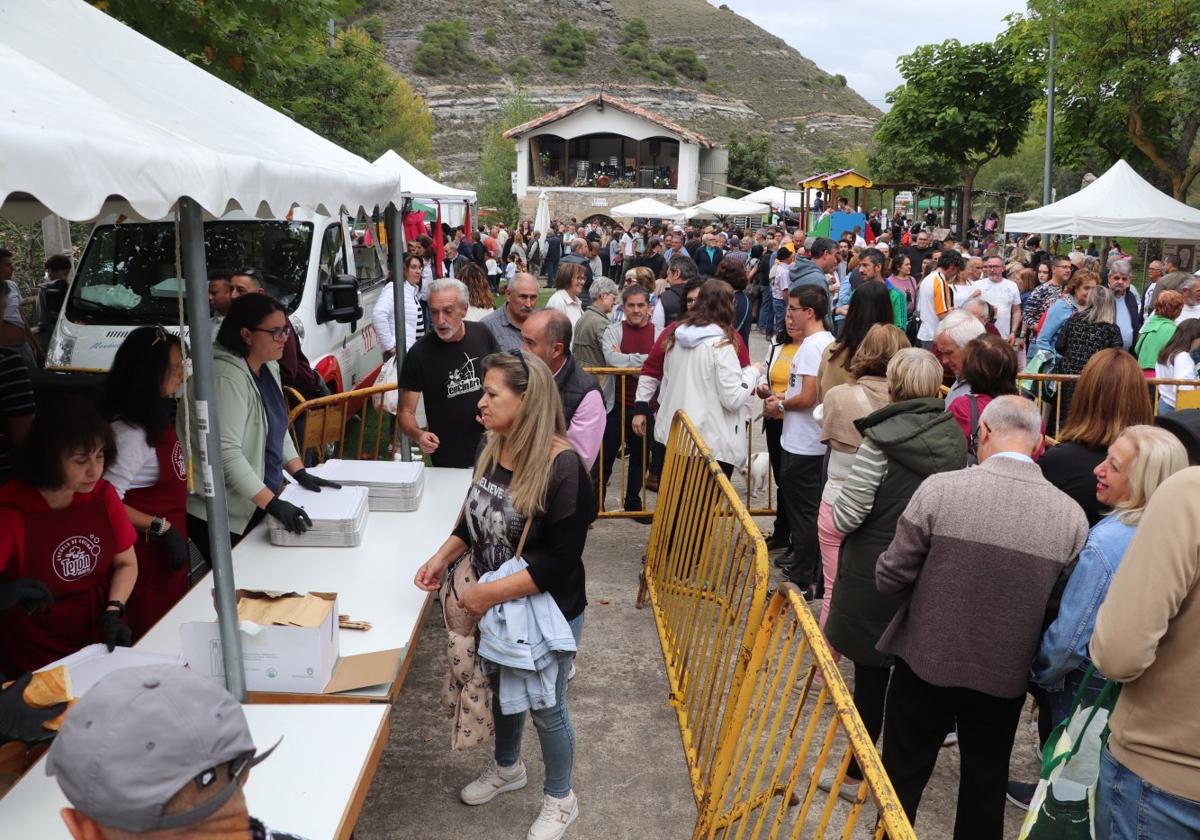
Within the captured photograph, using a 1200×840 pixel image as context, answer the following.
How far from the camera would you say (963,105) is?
31.4 metres

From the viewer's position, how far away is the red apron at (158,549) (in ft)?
13.6

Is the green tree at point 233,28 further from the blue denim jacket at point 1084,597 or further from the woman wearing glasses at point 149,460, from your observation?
the blue denim jacket at point 1084,597

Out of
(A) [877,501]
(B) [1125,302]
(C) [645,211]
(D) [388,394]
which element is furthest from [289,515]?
(C) [645,211]

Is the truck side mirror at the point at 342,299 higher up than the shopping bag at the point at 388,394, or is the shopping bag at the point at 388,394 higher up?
the truck side mirror at the point at 342,299

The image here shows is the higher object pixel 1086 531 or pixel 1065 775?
pixel 1086 531

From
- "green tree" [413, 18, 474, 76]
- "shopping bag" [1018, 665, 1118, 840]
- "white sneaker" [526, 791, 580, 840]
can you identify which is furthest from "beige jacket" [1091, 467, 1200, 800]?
"green tree" [413, 18, 474, 76]

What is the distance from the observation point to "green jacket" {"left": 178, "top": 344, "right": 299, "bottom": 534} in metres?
4.24

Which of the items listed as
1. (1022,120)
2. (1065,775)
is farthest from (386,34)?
(1065,775)

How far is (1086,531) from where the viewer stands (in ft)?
10.3

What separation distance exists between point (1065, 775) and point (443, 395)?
11.7 ft

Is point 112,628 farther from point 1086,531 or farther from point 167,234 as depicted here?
point 167,234

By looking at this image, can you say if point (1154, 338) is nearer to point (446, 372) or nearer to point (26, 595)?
point (446, 372)

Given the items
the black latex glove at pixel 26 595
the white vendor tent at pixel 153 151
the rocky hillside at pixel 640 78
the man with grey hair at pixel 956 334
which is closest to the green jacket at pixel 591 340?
the man with grey hair at pixel 956 334

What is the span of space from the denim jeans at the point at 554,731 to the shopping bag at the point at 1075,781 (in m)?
1.59
